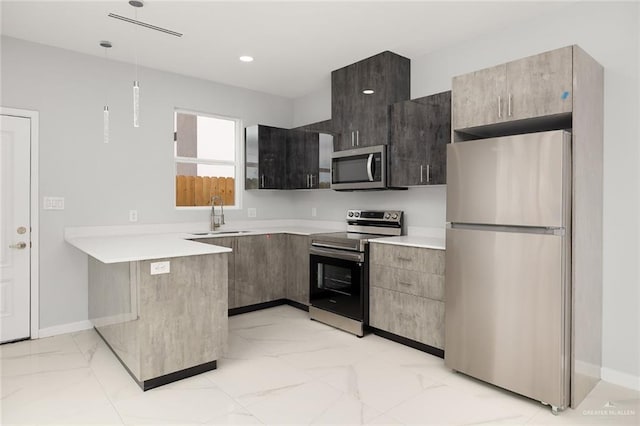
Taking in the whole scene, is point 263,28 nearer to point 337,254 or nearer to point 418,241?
point 337,254

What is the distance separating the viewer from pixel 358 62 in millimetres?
3988

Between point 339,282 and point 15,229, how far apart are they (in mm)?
2960

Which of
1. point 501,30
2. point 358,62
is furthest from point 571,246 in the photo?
point 358,62

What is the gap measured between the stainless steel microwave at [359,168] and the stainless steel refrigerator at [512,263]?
1.01 metres

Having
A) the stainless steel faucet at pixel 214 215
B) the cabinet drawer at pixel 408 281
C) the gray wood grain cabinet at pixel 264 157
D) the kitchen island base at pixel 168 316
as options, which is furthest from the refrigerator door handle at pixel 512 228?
the stainless steel faucet at pixel 214 215

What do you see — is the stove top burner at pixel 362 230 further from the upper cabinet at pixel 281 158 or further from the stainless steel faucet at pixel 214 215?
the stainless steel faucet at pixel 214 215

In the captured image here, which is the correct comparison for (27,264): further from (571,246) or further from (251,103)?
(571,246)

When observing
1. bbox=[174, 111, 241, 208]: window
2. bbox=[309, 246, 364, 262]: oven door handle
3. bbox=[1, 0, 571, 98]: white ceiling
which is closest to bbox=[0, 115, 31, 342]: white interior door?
bbox=[1, 0, 571, 98]: white ceiling

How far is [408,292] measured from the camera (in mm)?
3291

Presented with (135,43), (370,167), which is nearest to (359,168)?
(370,167)

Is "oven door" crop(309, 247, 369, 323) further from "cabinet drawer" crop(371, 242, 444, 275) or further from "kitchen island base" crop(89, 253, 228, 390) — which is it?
"kitchen island base" crop(89, 253, 228, 390)

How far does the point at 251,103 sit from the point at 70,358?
3.40 m

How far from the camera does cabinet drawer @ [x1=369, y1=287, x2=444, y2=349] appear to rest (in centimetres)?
310

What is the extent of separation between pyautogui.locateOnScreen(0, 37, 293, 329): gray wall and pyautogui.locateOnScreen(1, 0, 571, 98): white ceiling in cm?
21
